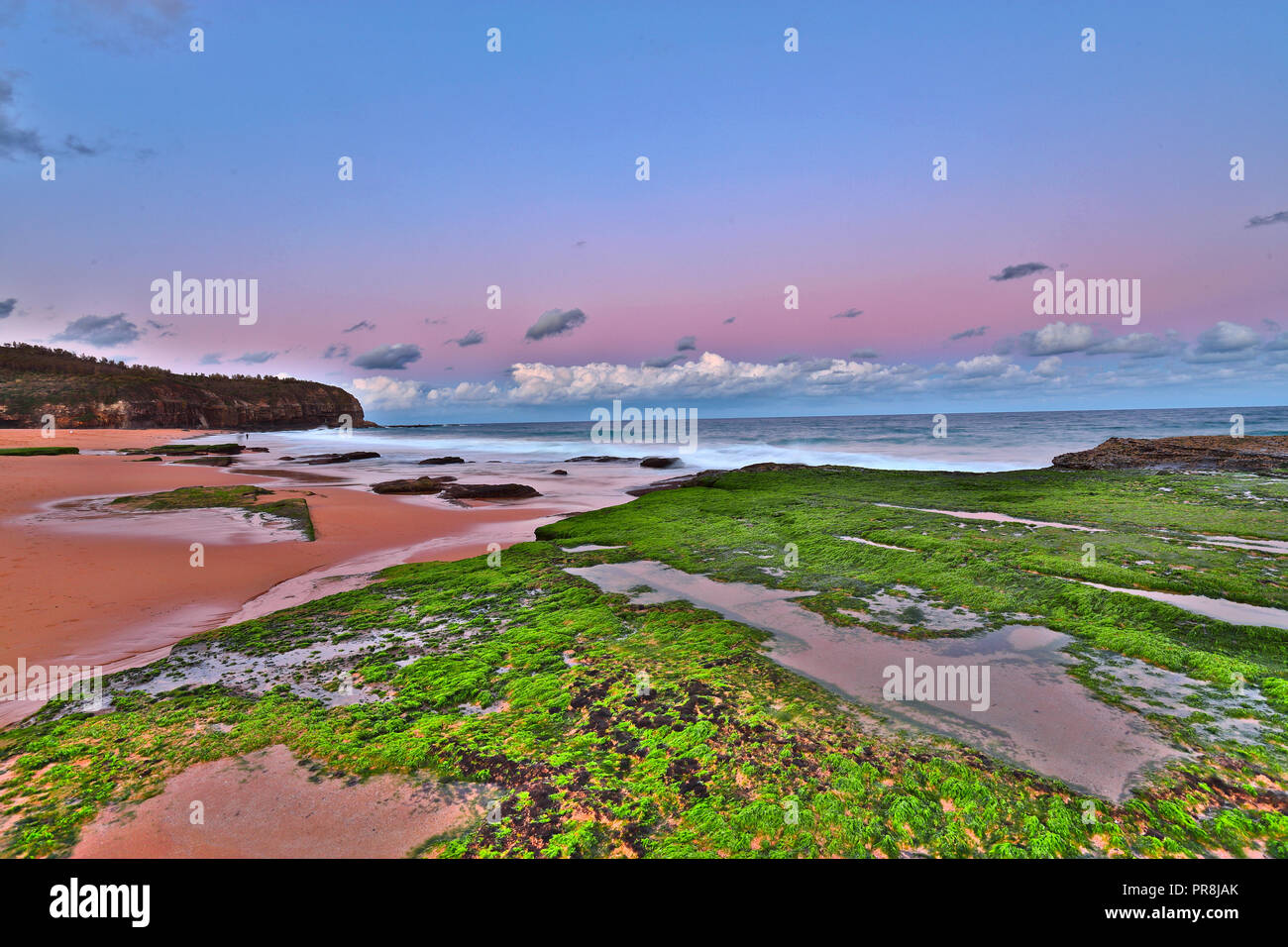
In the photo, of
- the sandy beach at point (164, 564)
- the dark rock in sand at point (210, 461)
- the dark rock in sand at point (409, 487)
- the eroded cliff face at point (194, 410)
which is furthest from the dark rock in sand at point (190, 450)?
the eroded cliff face at point (194, 410)

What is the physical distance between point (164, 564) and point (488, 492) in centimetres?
1104

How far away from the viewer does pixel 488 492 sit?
1989 cm

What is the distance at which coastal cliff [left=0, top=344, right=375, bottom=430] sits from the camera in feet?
220

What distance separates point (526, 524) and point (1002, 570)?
11099 millimetres

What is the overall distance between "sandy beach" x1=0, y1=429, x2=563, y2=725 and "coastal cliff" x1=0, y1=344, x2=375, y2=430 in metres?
72.5

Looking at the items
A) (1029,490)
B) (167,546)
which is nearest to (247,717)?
(167,546)

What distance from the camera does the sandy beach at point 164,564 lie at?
20.5 ft

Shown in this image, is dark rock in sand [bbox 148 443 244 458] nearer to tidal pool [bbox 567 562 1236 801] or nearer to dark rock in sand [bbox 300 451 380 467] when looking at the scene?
dark rock in sand [bbox 300 451 380 467]

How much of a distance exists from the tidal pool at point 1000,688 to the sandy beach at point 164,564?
598cm

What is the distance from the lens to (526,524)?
48.0ft

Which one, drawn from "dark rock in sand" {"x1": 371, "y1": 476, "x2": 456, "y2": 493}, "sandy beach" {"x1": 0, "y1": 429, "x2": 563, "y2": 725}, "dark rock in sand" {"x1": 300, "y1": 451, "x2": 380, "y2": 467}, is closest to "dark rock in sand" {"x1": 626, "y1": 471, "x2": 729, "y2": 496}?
"sandy beach" {"x1": 0, "y1": 429, "x2": 563, "y2": 725}

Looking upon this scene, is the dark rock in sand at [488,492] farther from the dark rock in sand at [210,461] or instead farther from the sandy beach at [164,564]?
the dark rock in sand at [210,461]

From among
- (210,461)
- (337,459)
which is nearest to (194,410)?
(337,459)
